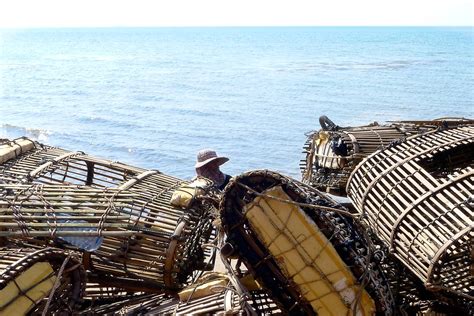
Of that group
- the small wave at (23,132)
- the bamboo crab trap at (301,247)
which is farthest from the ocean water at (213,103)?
the bamboo crab trap at (301,247)

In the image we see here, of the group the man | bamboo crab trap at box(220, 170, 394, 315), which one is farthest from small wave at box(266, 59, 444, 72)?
bamboo crab trap at box(220, 170, 394, 315)

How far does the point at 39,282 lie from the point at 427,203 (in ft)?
7.65

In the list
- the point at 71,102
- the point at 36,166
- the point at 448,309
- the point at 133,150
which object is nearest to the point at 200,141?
the point at 133,150

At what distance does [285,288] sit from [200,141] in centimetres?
1352

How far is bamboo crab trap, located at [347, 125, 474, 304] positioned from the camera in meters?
3.72

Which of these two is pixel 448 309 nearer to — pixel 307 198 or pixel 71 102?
pixel 307 198

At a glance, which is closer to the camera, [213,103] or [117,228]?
[117,228]

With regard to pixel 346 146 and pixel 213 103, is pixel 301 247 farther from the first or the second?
pixel 213 103

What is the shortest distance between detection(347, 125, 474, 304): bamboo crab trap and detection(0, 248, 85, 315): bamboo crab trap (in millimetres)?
1773

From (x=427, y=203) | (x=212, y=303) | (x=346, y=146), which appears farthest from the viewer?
(x=346, y=146)

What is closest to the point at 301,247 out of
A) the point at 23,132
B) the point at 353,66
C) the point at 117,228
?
the point at 117,228

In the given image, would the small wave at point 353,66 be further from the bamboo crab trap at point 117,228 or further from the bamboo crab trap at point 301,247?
the bamboo crab trap at point 301,247

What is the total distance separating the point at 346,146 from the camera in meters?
5.89

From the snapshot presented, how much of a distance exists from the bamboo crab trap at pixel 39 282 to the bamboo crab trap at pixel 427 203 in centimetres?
177
